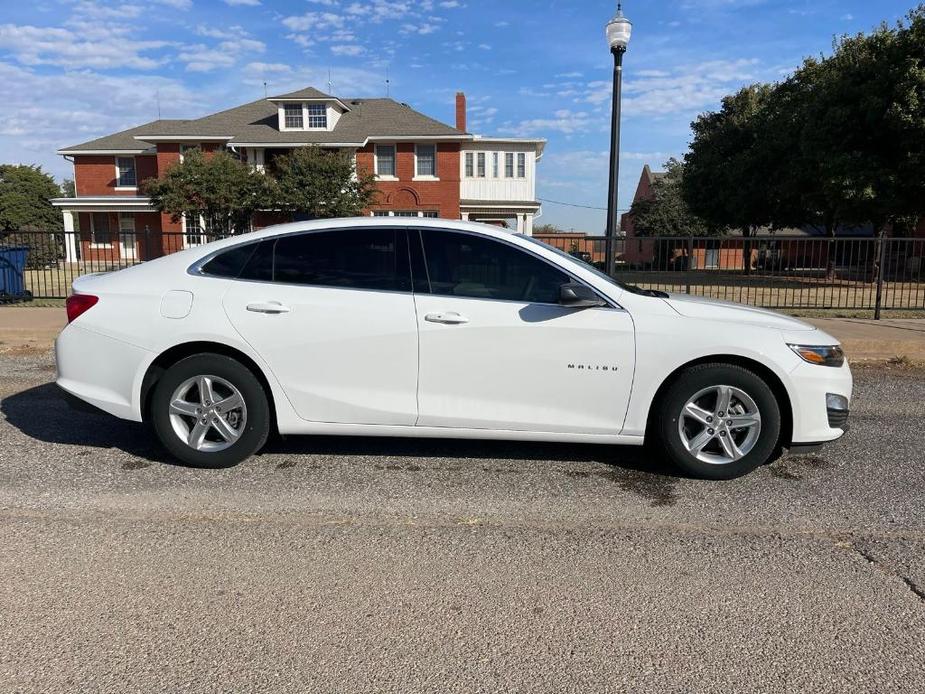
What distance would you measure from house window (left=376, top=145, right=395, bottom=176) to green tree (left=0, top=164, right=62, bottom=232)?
68.6 feet

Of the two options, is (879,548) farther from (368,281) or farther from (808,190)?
(808,190)

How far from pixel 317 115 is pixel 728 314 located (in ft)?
102

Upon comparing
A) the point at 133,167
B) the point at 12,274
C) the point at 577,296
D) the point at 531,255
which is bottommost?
the point at 12,274

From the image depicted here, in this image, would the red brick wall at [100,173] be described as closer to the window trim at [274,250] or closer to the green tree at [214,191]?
the green tree at [214,191]

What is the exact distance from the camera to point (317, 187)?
2519 centimetres

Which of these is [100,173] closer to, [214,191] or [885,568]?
[214,191]

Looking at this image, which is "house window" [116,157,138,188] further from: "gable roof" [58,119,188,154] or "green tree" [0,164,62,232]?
"green tree" [0,164,62,232]

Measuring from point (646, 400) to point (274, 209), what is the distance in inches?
937

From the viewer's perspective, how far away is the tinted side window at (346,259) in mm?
4629

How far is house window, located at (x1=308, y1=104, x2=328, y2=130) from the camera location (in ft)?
107

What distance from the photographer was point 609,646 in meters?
2.73

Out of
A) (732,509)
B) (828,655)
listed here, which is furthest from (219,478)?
(828,655)

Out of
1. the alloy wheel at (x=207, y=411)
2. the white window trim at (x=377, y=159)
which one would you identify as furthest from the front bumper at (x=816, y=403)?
the white window trim at (x=377, y=159)

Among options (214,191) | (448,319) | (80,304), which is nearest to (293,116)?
(214,191)
